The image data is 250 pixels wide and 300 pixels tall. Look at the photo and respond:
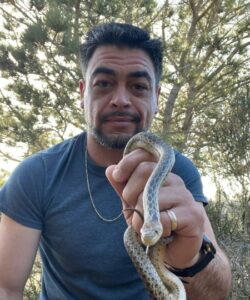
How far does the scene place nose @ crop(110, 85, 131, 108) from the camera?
94.4 inches

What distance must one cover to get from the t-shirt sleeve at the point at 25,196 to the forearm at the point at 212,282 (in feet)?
2.83

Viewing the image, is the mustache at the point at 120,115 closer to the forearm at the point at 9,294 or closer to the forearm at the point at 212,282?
the forearm at the point at 212,282

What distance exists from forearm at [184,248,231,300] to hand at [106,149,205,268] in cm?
20

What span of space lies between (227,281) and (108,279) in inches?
23.3

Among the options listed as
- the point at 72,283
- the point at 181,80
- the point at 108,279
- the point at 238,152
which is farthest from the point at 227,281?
the point at 181,80

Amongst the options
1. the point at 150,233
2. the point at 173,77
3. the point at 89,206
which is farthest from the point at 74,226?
the point at 173,77

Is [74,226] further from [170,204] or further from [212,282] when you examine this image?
[170,204]

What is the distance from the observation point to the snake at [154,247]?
4.52 ft

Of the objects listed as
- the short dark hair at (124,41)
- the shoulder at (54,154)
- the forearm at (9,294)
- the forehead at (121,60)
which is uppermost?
the short dark hair at (124,41)

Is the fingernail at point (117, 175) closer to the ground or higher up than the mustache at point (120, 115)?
closer to the ground

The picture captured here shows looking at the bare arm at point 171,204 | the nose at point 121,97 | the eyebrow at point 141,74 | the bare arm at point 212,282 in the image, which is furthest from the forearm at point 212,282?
the eyebrow at point 141,74

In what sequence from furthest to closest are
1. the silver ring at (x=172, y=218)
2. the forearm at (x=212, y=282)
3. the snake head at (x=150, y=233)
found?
the forearm at (x=212, y=282)
the silver ring at (x=172, y=218)
the snake head at (x=150, y=233)

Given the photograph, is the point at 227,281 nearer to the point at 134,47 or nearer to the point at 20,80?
the point at 134,47

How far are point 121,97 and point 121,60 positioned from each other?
24 cm
